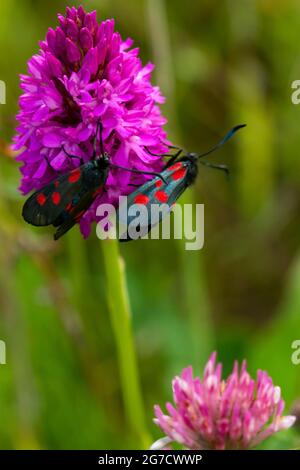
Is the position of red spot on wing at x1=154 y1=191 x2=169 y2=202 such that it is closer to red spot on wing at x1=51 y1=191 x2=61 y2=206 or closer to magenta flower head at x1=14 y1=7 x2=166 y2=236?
magenta flower head at x1=14 y1=7 x2=166 y2=236

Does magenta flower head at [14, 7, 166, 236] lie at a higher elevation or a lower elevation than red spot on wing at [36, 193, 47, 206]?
higher

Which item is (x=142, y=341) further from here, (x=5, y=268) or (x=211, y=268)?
(x=5, y=268)

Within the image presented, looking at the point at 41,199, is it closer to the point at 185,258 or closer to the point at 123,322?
the point at 123,322

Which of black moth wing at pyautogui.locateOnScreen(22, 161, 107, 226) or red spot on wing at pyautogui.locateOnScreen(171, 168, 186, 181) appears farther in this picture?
red spot on wing at pyautogui.locateOnScreen(171, 168, 186, 181)

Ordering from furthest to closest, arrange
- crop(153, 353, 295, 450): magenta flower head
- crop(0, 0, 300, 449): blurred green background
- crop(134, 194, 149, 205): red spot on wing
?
1. crop(0, 0, 300, 449): blurred green background
2. crop(134, 194, 149, 205): red spot on wing
3. crop(153, 353, 295, 450): magenta flower head

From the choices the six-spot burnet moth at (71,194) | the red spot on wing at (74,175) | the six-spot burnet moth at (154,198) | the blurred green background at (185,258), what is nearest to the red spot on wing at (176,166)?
the six-spot burnet moth at (154,198)

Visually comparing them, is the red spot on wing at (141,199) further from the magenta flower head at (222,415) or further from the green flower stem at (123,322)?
the magenta flower head at (222,415)

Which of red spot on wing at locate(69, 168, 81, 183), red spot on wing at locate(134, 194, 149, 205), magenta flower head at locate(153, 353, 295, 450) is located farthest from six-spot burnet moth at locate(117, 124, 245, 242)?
magenta flower head at locate(153, 353, 295, 450)

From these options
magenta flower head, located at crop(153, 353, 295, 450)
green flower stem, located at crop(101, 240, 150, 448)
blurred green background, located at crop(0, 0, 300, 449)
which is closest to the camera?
magenta flower head, located at crop(153, 353, 295, 450)
